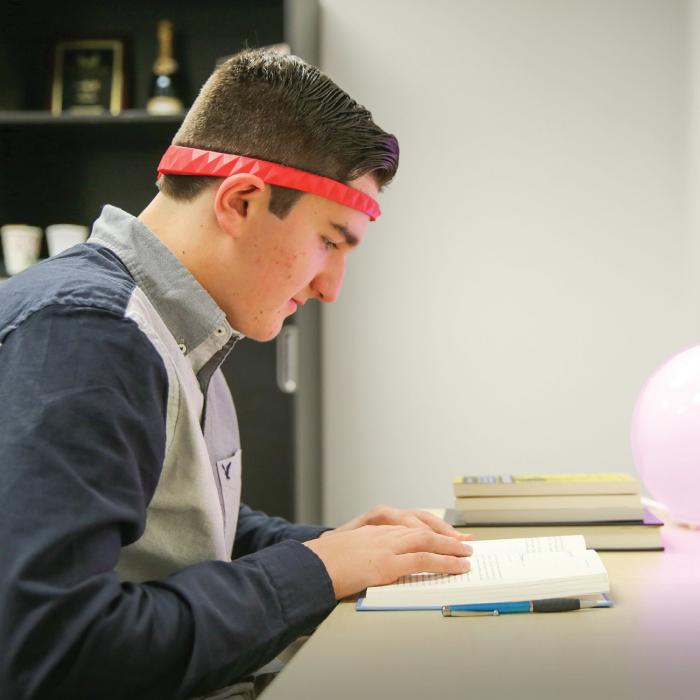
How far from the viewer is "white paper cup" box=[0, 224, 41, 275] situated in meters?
2.46

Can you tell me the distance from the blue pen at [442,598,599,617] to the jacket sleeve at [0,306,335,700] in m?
0.16

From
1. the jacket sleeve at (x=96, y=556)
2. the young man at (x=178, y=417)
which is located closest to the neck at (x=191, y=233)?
the young man at (x=178, y=417)

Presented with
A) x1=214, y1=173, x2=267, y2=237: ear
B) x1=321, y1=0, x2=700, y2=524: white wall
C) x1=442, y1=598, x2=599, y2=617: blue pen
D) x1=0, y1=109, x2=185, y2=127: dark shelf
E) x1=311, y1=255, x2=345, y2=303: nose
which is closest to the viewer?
x1=442, y1=598, x2=599, y2=617: blue pen

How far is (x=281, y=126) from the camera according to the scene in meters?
1.08

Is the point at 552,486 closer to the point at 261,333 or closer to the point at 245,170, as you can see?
the point at 261,333

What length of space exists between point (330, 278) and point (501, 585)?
444 mm

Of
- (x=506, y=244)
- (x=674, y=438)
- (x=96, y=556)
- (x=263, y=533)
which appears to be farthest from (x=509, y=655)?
(x=506, y=244)

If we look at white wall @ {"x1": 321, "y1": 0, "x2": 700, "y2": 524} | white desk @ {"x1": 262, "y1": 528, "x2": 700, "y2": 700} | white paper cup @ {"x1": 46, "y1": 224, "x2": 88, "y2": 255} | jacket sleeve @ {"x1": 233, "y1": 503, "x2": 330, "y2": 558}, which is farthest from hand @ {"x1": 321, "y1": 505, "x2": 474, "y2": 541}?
white paper cup @ {"x1": 46, "y1": 224, "x2": 88, "y2": 255}

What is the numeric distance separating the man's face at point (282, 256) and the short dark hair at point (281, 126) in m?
0.02

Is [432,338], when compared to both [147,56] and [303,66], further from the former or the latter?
[303,66]

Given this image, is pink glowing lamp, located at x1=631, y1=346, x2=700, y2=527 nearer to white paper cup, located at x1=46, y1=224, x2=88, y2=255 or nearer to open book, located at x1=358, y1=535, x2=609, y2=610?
open book, located at x1=358, y1=535, x2=609, y2=610

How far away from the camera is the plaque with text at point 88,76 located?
2.60m

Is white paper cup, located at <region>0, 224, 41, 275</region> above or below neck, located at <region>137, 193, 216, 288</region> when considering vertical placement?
above

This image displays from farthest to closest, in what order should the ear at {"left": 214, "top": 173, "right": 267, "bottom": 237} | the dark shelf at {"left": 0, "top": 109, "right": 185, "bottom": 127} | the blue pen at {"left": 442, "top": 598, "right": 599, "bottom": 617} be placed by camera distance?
1. the dark shelf at {"left": 0, "top": 109, "right": 185, "bottom": 127}
2. the ear at {"left": 214, "top": 173, "right": 267, "bottom": 237}
3. the blue pen at {"left": 442, "top": 598, "right": 599, "bottom": 617}
